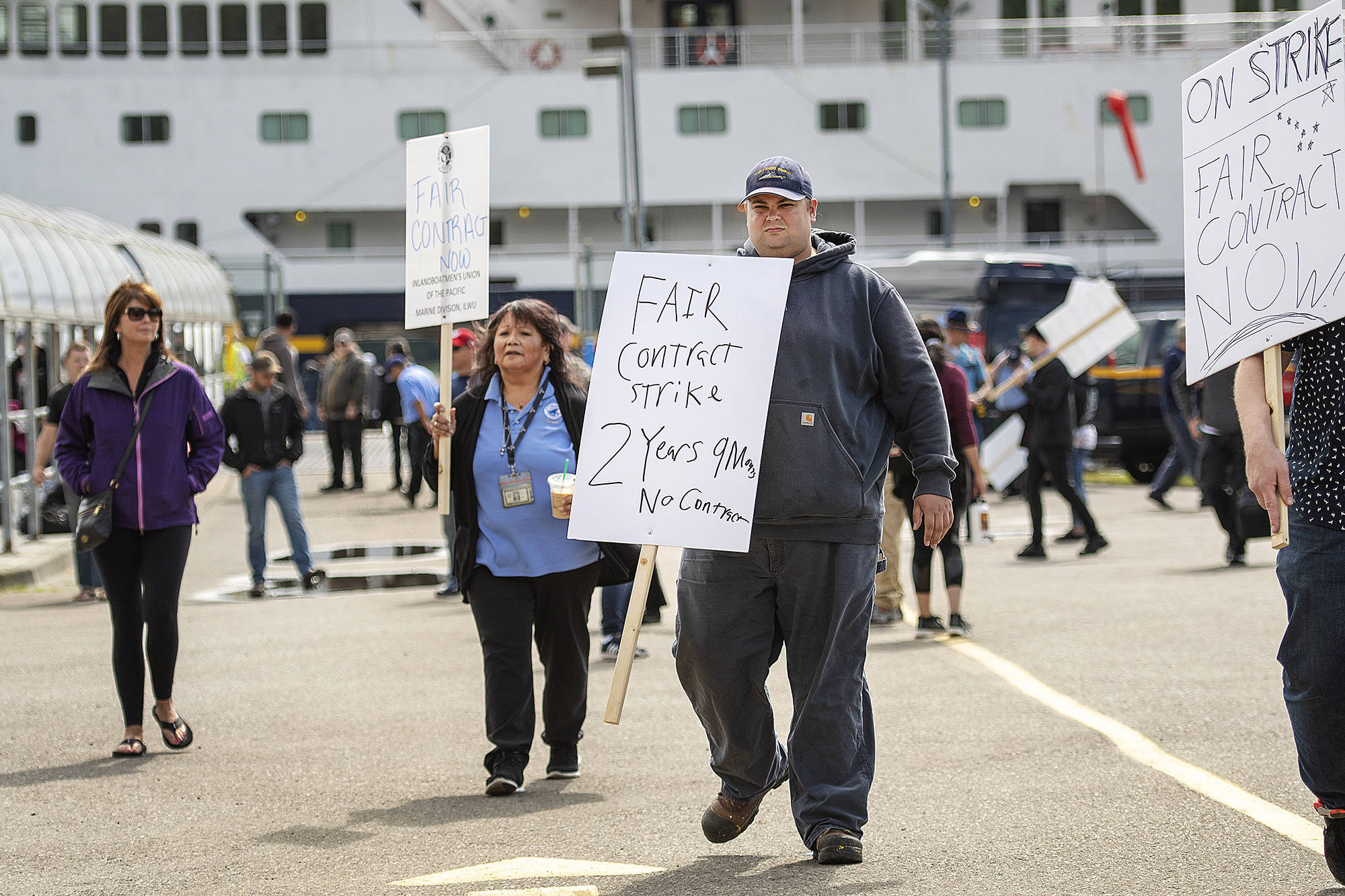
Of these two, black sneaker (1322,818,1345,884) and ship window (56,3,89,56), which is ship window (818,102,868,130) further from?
black sneaker (1322,818,1345,884)

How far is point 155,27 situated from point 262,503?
36.2 meters

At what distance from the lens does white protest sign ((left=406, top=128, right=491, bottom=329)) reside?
6.34 metres

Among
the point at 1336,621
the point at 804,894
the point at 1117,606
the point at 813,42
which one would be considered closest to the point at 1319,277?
the point at 1336,621

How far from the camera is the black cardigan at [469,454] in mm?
5922

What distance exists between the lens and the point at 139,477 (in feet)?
21.6

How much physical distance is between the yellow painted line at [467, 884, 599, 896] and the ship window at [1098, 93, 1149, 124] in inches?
1677

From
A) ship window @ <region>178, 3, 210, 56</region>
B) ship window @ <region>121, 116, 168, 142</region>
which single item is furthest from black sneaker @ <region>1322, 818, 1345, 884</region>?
ship window @ <region>178, 3, 210, 56</region>

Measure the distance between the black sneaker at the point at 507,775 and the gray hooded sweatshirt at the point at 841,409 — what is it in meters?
1.66

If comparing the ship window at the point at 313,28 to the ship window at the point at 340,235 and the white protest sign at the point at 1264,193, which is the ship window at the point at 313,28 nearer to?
the ship window at the point at 340,235

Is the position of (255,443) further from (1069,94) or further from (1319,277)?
(1069,94)

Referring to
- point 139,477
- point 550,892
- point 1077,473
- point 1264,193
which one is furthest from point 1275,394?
point 1077,473

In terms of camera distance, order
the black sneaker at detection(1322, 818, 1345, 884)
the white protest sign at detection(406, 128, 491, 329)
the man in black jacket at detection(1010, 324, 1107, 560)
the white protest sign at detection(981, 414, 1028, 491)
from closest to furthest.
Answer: the black sneaker at detection(1322, 818, 1345, 884)
the white protest sign at detection(406, 128, 491, 329)
the man in black jacket at detection(1010, 324, 1107, 560)
the white protest sign at detection(981, 414, 1028, 491)

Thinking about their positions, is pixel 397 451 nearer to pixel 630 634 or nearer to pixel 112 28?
pixel 630 634

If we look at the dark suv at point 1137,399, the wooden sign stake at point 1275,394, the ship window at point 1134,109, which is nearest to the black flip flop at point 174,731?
the wooden sign stake at point 1275,394
